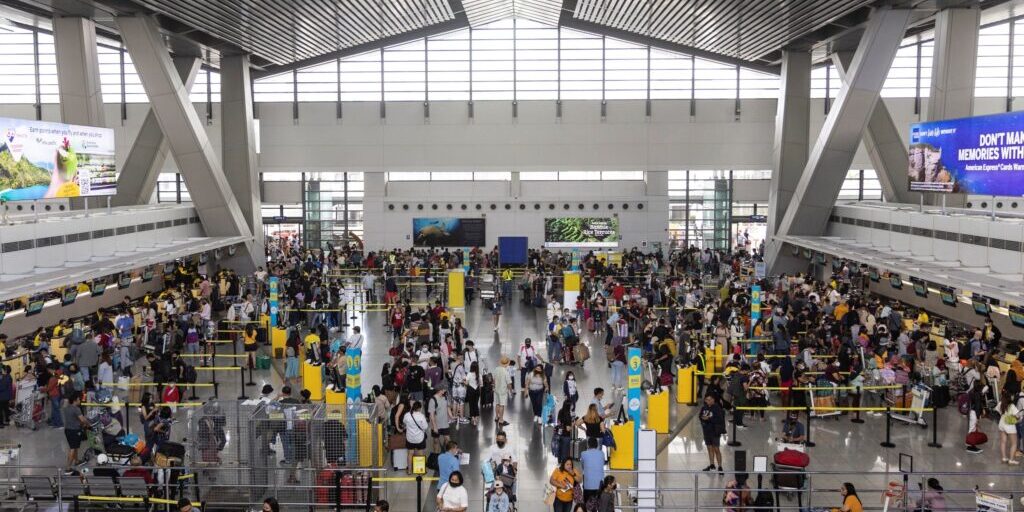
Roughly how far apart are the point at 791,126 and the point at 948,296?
13302mm

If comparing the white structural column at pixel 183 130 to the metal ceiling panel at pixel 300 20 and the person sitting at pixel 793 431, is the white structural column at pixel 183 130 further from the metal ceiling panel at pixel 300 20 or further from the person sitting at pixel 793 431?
the person sitting at pixel 793 431

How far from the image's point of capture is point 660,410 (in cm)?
1430

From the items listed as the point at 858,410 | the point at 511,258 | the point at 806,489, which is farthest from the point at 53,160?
the point at 806,489

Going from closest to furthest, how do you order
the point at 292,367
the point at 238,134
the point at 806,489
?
the point at 806,489 < the point at 292,367 < the point at 238,134

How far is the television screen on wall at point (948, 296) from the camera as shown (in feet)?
67.4

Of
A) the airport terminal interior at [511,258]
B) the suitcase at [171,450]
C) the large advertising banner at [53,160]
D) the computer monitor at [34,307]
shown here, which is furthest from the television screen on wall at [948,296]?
the large advertising banner at [53,160]


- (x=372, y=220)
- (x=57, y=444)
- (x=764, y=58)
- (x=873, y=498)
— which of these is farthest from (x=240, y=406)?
(x=764, y=58)

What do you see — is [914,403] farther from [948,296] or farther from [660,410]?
[948,296]

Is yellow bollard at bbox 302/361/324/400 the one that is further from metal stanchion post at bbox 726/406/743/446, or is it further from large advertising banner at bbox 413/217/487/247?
large advertising banner at bbox 413/217/487/247

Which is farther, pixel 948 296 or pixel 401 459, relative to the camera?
pixel 948 296

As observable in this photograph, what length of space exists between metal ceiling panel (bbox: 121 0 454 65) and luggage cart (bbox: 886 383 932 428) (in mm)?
19602

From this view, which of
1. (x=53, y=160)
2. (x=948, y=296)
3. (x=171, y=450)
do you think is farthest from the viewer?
Answer: (x=53, y=160)

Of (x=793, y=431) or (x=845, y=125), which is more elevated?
(x=845, y=125)

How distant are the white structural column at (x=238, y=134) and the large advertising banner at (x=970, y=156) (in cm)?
2311
